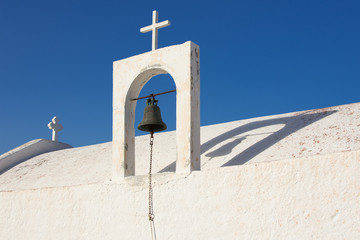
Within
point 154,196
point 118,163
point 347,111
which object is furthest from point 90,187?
point 347,111

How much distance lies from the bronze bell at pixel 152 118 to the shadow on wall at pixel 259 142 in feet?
2.93

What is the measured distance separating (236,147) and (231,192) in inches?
71.0

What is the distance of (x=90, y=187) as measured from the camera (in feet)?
19.2

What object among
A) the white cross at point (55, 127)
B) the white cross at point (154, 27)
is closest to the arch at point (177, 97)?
the white cross at point (154, 27)

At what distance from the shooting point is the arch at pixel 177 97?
5.21 metres

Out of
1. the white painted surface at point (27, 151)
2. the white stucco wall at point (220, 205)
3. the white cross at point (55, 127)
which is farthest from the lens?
the white cross at point (55, 127)

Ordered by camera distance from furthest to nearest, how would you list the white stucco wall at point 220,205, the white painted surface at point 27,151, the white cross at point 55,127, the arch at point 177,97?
the white cross at point 55,127 < the white painted surface at point 27,151 < the arch at point 177,97 < the white stucco wall at point 220,205

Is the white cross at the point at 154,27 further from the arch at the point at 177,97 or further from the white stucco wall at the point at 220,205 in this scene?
the white stucco wall at the point at 220,205

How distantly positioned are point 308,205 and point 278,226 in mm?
350

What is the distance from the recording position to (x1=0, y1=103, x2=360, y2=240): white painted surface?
4090 millimetres

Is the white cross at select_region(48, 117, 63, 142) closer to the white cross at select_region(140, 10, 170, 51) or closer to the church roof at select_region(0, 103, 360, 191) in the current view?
the church roof at select_region(0, 103, 360, 191)

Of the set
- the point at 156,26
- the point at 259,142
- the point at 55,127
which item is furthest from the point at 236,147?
the point at 55,127

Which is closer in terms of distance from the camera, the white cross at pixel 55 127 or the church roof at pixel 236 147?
the church roof at pixel 236 147

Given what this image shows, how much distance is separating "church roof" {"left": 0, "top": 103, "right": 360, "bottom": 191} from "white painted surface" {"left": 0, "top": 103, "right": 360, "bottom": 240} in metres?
0.02
